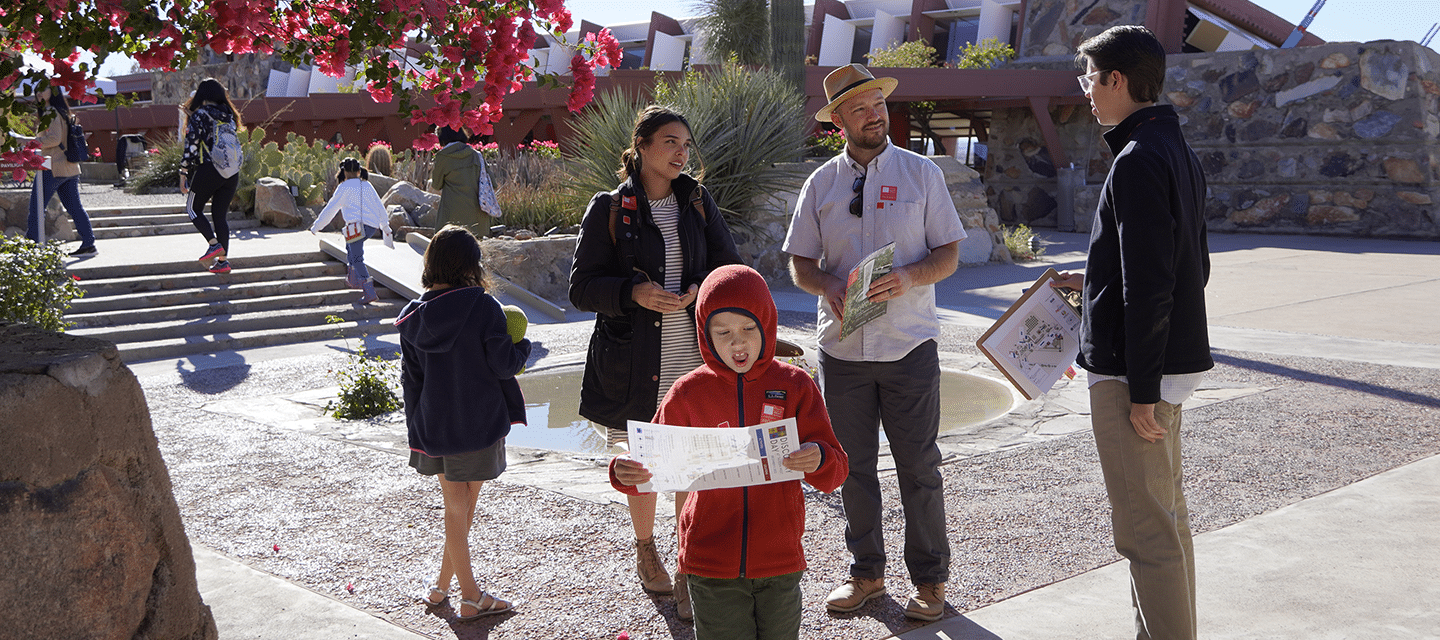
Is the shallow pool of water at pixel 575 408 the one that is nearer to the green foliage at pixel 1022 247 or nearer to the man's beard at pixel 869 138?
the man's beard at pixel 869 138

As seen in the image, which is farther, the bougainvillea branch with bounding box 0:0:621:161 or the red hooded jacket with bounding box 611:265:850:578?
the bougainvillea branch with bounding box 0:0:621:161

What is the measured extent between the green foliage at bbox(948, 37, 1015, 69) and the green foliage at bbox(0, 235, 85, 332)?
62.9 feet

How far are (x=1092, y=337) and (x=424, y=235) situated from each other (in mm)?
10780

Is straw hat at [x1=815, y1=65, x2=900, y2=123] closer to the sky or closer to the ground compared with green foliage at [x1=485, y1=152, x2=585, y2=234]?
closer to the sky

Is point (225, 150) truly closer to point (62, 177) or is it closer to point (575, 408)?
point (62, 177)

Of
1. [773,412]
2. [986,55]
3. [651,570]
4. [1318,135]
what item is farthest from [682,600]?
[986,55]

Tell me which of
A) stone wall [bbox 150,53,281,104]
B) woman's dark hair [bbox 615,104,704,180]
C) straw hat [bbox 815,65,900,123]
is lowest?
woman's dark hair [bbox 615,104,704,180]

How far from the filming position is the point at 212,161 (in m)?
9.85

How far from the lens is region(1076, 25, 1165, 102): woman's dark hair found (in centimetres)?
265

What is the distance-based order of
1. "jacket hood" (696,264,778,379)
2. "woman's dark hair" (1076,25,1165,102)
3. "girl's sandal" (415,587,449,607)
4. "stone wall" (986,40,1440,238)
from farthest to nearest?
1. "stone wall" (986,40,1440,238)
2. "girl's sandal" (415,587,449,607)
3. "woman's dark hair" (1076,25,1165,102)
4. "jacket hood" (696,264,778,379)

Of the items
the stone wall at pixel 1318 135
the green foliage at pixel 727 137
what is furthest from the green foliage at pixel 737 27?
the green foliage at pixel 727 137

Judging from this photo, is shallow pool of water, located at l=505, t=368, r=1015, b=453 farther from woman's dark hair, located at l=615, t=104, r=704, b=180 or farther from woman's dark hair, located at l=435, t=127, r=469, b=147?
woman's dark hair, located at l=435, t=127, r=469, b=147

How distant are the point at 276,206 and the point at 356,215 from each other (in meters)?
4.65

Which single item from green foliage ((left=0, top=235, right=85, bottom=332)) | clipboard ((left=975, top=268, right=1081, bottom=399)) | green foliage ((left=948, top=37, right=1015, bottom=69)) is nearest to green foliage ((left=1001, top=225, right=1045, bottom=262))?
green foliage ((left=948, top=37, right=1015, bottom=69))
